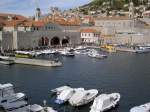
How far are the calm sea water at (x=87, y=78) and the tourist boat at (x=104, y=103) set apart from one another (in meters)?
0.44

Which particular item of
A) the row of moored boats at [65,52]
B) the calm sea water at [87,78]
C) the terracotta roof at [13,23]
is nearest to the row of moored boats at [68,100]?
the calm sea water at [87,78]

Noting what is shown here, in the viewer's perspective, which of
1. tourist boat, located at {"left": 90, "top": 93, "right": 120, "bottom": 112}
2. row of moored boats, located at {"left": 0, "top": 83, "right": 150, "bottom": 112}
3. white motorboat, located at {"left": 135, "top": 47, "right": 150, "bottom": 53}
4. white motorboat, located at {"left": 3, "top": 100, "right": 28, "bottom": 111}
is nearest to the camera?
row of moored boats, located at {"left": 0, "top": 83, "right": 150, "bottom": 112}

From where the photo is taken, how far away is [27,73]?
131ft

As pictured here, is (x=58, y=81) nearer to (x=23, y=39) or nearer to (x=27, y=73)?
(x=27, y=73)

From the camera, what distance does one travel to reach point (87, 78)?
37.0 metres

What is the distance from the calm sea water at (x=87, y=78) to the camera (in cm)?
2822

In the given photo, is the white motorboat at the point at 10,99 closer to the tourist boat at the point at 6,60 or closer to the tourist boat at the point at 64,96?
the tourist boat at the point at 64,96

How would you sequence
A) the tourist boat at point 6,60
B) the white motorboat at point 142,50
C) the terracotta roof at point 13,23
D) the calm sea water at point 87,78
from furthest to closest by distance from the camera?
1. the terracotta roof at point 13,23
2. the white motorboat at point 142,50
3. the tourist boat at point 6,60
4. the calm sea water at point 87,78

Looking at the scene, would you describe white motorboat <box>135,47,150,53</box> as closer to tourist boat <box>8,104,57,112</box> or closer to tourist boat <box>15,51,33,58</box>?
tourist boat <box>15,51,33,58</box>

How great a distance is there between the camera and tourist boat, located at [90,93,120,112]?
2439 centimetres

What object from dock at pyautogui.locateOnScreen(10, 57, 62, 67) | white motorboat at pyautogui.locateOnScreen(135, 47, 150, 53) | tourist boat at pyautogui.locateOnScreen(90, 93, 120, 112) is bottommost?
tourist boat at pyautogui.locateOnScreen(90, 93, 120, 112)

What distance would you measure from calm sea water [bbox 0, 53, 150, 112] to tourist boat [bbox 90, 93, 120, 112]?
0.44 m

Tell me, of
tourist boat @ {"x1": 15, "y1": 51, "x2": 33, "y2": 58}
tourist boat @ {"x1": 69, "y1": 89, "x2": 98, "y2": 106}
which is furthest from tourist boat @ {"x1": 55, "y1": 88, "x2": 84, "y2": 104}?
tourist boat @ {"x1": 15, "y1": 51, "x2": 33, "y2": 58}

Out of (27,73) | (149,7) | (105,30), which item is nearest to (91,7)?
(149,7)
